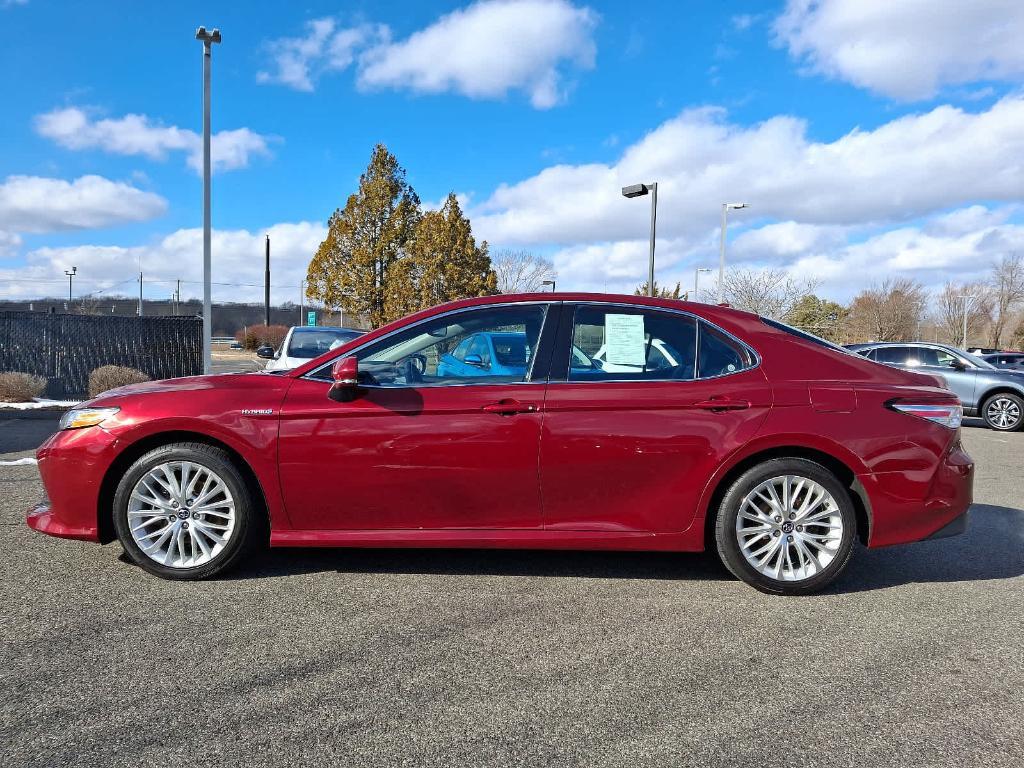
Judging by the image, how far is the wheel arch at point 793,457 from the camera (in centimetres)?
403

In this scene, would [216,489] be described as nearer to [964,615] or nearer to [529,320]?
[529,320]

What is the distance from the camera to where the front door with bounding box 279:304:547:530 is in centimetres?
394

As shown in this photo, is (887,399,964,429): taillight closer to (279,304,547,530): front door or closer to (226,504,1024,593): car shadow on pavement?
(226,504,1024,593): car shadow on pavement

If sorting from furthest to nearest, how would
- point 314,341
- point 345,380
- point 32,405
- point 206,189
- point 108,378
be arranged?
point 206,189 → point 108,378 → point 32,405 → point 314,341 → point 345,380

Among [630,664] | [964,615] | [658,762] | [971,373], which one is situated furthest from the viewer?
[971,373]

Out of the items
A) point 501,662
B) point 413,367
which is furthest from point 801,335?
point 501,662

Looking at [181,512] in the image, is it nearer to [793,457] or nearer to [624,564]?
[624,564]

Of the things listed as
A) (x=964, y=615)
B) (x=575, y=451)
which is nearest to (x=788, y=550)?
(x=964, y=615)

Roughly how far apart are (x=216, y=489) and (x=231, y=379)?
639 millimetres

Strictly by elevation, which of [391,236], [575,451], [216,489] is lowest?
[216,489]

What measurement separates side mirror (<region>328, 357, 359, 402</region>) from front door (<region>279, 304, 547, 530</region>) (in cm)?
5

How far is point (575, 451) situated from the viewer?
155 inches

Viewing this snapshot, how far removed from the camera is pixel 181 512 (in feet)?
13.4

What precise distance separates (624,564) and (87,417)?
3129 mm
